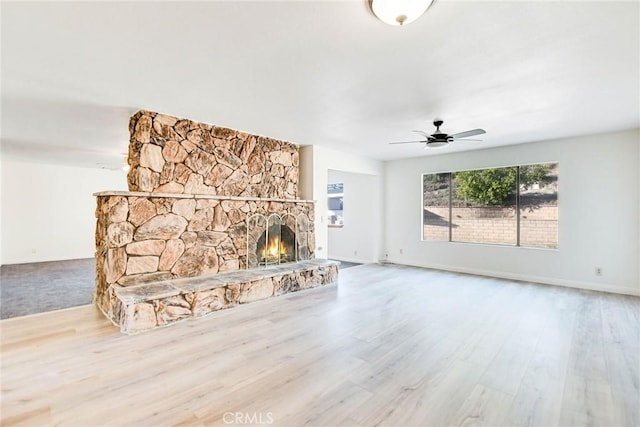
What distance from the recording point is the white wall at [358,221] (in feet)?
24.8

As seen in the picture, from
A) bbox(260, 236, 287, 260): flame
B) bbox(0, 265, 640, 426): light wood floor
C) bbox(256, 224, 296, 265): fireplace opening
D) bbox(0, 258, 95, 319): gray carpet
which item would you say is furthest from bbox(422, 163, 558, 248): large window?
bbox(0, 258, 95, 319): gray carpet

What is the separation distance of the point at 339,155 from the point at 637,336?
16.6 feet

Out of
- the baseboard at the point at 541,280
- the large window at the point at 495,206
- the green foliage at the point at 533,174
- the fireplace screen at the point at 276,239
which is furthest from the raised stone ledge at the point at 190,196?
the green foliage at the point at 533,174

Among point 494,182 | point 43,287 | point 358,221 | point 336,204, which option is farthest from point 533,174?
point 43,287

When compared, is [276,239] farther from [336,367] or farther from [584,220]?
[584,220]

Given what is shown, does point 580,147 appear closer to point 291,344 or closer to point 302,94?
point 302,94

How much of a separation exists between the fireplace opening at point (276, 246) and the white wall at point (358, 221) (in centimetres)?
277

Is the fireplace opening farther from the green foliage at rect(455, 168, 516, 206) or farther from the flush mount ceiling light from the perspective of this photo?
the green foliage at rect(455, 168, 516, 206)

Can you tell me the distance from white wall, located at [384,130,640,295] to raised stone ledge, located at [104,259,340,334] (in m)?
3.91

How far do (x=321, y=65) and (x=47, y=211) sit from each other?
28.6 feet

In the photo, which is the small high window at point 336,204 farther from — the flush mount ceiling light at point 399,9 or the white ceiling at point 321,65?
the flush mount ceiling light at point 399,9

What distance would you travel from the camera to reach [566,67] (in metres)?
2.64

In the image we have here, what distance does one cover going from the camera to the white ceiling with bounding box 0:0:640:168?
196 cm

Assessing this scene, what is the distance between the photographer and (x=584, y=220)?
16.5ft
